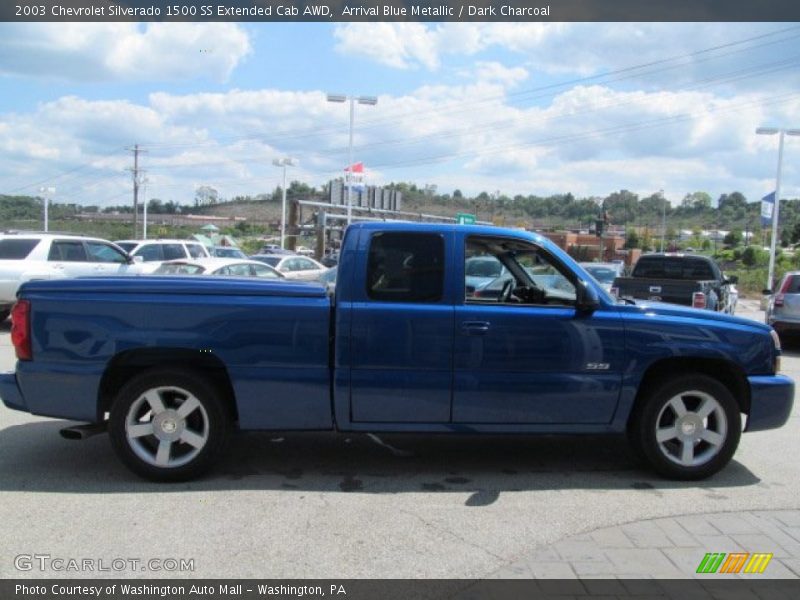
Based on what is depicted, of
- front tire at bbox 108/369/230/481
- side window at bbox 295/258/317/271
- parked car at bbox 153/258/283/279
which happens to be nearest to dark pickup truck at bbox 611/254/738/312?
parked car at bbox 153/258/283/279

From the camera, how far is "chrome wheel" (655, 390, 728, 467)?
5.26 metres

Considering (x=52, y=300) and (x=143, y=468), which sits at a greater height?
(x=52, y=300)

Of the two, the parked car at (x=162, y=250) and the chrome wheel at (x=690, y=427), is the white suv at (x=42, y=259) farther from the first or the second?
the chrome wheel at (x=690, y=427)

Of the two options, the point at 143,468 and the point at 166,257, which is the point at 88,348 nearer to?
the point at 143,468

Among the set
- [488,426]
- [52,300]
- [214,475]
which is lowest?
[214,475]

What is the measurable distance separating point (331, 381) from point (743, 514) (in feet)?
9.42

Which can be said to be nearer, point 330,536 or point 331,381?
point 330,536

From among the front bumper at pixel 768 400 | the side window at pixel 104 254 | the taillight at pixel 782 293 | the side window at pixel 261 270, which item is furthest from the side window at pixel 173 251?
the front bumper at pixel 768 400

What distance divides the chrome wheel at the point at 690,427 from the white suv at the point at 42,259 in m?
11.7

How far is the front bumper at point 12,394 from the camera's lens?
5.06 metres

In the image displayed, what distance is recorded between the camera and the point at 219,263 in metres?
15.9

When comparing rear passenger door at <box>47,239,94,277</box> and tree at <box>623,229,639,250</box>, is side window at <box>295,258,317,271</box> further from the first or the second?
tree at <box>623,229,639,250</box>
